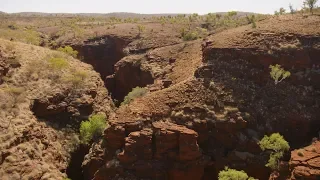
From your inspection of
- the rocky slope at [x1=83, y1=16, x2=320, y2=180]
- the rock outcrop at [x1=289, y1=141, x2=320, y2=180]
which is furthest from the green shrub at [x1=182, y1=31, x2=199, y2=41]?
the rock outcrop at [x1=289, y1=141, x2=320, y2=180]

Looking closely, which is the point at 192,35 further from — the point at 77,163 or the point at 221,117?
the point at 77,163

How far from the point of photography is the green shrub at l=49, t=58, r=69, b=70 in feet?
126

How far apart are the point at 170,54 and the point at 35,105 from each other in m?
18.4

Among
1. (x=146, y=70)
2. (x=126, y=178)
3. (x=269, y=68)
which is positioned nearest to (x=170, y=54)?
(x=146, y=70)

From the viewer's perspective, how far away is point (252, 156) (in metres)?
25.4

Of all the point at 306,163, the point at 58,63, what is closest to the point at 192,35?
the point at 58,63

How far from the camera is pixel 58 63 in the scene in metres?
39.0

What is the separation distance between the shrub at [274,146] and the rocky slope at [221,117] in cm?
75

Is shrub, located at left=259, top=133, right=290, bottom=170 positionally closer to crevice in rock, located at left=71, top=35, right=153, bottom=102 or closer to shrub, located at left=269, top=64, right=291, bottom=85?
shrub, located at left=269, top=64, right=291, bottom=85

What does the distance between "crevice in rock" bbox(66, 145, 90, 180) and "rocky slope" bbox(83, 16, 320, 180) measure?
81.3 inches

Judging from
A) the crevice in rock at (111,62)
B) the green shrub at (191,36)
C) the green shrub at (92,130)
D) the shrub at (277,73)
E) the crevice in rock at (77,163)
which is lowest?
the crevice in rock at (77,163)

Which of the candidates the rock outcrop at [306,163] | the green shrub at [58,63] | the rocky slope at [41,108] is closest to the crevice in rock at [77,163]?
the rocky slope at [41,108]

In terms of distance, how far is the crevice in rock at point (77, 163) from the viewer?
28734 mm

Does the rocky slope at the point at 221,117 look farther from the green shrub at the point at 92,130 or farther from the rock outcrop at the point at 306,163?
the green shrub at the point at 92,130
